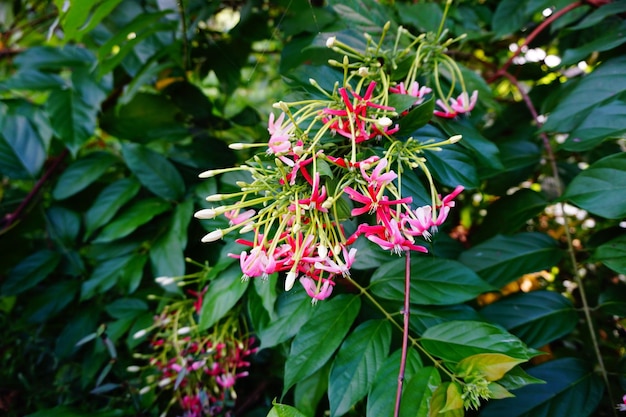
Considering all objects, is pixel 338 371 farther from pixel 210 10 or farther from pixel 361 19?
pixel 210 10

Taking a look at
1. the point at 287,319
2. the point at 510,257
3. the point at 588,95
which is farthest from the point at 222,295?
the point at 588,95

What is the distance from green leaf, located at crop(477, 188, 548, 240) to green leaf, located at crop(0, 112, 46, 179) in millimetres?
1099

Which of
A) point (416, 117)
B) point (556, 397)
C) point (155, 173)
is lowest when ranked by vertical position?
point (556, 397)

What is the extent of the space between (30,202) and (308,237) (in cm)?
102

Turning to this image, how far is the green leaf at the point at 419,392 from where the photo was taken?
0.55 metres

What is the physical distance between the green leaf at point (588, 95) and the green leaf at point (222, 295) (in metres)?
0.62

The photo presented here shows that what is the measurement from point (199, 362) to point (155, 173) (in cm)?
41

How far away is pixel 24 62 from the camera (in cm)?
122

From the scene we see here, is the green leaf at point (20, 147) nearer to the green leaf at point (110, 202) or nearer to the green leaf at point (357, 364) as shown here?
the green leaf at point (110, 202)

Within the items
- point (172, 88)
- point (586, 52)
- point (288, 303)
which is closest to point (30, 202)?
point (172, 88)

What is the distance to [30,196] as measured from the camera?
118 centimetres

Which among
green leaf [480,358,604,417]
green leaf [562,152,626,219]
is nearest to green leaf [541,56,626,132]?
green leaf [562,152,626,219]

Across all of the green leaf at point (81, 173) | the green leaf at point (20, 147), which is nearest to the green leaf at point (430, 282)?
the green leaf at point (81, 173)

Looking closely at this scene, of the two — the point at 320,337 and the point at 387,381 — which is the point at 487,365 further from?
the point at 320,337
